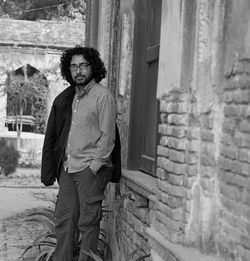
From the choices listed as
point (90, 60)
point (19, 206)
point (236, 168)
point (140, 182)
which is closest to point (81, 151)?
point (140, 182)

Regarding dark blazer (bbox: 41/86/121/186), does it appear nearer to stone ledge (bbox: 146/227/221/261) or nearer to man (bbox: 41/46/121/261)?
man (bbox: 41/46/121/261)

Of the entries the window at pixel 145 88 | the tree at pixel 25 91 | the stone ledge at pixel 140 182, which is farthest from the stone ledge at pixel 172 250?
the tree at pixel 25 91

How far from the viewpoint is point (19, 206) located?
9.99m

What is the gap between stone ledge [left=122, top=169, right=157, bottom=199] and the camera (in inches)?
192

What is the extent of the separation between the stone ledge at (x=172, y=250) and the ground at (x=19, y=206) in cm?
261

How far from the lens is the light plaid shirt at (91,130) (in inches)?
200

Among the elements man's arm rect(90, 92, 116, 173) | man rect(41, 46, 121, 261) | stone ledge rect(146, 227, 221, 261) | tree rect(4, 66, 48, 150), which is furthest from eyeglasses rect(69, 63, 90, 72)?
tree rect(4, 66, 48, 150)

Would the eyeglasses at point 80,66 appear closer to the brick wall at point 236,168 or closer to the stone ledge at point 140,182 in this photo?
the stone ledge at point 140,182

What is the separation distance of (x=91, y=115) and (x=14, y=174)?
10.00m

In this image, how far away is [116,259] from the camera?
594 centimetres

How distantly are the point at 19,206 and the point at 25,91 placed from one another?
415 inches

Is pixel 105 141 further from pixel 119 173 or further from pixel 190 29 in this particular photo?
pixel 190 29

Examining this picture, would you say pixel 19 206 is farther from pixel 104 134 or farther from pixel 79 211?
pixel 104 134

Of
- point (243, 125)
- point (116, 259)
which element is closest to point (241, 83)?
point (243, 125)
